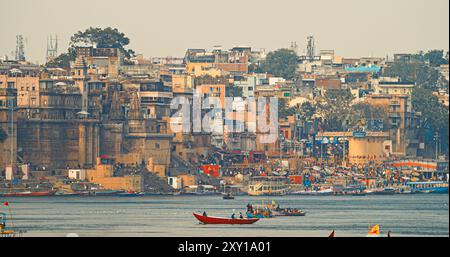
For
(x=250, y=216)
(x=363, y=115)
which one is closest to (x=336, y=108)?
(x=363, y=115)

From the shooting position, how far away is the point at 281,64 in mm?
59719

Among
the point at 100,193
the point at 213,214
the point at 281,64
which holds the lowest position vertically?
the point at 100,193

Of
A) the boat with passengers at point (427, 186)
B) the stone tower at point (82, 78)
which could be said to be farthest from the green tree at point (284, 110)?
the stone tower at point (82, 78)

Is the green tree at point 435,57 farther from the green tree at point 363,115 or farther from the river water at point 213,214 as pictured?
the river water at point 213,214

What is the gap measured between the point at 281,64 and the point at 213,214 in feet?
106

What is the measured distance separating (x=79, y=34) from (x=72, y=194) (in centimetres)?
1499

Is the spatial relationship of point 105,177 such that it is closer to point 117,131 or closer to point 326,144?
point 117,131

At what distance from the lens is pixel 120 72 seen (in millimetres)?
48406

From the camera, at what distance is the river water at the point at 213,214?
20688 mm

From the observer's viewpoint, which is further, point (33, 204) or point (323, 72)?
point (323, 72)

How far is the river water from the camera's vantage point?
67.9ft

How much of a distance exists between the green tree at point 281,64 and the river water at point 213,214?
708 inches

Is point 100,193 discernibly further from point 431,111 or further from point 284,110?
point 431,111
